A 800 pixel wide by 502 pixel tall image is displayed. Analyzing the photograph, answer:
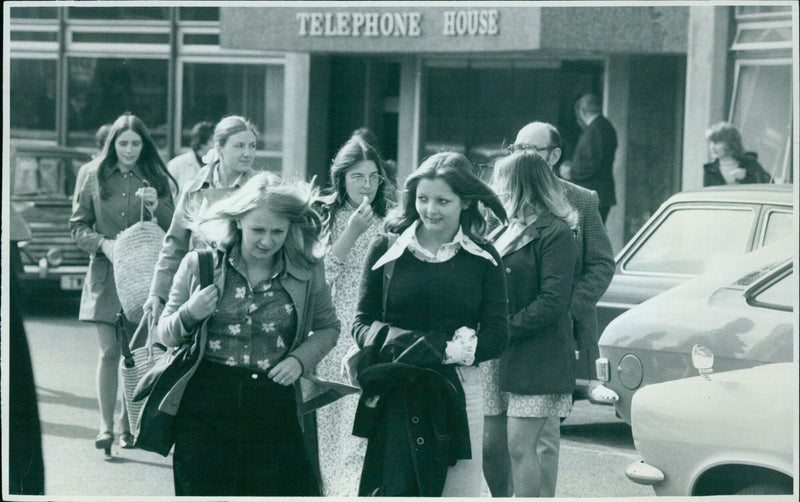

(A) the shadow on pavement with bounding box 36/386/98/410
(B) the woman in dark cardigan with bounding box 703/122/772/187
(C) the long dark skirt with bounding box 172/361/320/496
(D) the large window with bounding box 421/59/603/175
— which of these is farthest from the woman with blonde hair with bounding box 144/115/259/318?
(D) the large window with bounding box 421/59/603/175

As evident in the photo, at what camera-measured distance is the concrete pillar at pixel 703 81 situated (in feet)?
43.9

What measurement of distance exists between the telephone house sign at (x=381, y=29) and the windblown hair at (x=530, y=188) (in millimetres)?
8289

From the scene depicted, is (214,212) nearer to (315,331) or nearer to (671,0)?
(315,331)

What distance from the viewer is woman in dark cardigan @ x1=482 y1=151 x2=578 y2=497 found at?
5.81 metres

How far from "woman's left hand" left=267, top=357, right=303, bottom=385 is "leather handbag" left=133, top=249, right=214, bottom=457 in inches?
10.4

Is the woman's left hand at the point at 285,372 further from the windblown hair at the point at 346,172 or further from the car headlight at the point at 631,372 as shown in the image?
the car headlight at the point at 631,372

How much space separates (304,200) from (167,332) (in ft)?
2.18

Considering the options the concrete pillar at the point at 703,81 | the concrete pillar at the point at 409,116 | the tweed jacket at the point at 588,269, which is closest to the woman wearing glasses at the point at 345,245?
the tweed jacket at the point at 588,269

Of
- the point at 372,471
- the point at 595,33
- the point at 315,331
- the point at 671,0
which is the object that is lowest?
the point at 372,471

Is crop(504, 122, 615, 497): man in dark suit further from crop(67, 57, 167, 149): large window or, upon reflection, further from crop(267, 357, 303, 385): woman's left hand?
crop(67, 57, 167, 149): large window

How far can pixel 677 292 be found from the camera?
652cm

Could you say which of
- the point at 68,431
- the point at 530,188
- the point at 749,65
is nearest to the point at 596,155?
the point at 749,65

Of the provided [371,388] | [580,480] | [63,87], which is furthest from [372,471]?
[63,87]

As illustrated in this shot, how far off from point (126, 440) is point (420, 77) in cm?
989
